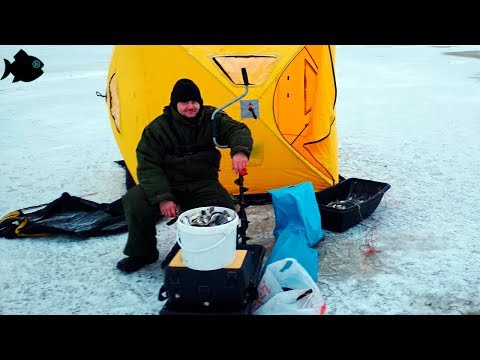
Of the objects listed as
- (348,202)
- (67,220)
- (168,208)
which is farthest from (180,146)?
(348,202)

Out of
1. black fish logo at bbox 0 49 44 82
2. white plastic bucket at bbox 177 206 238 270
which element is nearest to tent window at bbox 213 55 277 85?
black fish logo at bbox 0 49 44 82

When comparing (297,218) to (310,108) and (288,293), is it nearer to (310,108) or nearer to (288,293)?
(288,293)

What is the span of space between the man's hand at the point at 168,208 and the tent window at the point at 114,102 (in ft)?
5.13

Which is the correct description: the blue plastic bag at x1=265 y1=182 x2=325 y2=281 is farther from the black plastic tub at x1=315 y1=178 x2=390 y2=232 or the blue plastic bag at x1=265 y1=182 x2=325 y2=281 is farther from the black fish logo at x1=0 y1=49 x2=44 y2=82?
the black fish logo at x1=0 y1=49 x2=44 y2=82

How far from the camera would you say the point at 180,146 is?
8.89ft

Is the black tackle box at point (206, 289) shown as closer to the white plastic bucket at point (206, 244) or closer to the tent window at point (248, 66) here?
the white plastic bucket at point (206, 244)

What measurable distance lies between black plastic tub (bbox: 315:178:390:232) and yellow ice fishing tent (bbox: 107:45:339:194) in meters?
0.15

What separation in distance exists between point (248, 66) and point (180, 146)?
3.41 ft

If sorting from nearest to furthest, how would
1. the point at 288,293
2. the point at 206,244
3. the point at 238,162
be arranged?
1. the point at 206,244
2. the point at 288,293
3. the point at 238,162

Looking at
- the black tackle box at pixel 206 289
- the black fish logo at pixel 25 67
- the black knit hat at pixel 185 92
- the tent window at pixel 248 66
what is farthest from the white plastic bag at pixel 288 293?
the black fish logo at pixel 25 67

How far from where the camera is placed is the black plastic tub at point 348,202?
316 centimetres

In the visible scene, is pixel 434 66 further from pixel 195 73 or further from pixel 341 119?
pixel 195 73
